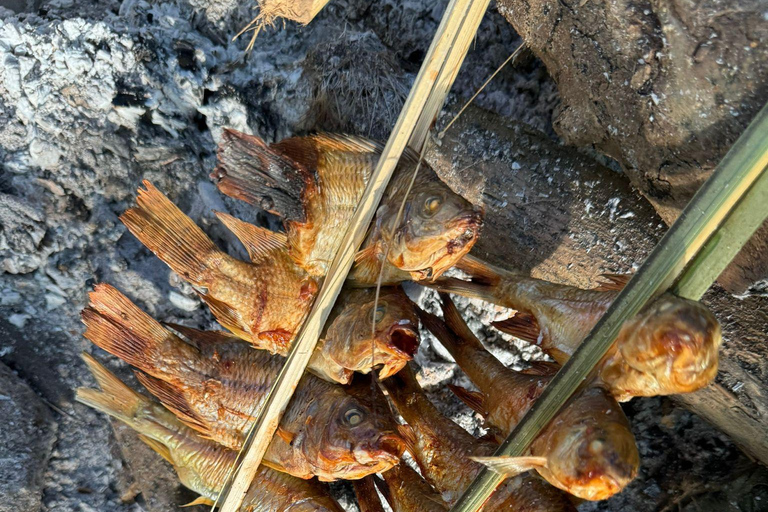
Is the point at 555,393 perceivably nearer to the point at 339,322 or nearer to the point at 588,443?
the point at 588,443

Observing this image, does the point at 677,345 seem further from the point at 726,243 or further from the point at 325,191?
the point at 325,191

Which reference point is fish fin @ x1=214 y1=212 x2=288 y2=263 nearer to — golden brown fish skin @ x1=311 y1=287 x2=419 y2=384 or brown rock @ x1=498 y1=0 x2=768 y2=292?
golden brown fish skin @ x1=311 y1=287 x2=419 y2=384

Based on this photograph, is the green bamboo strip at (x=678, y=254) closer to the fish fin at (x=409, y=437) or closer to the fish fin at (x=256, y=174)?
the fish fin at (x=409, y=437)

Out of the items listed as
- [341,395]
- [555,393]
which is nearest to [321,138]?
[341,395]

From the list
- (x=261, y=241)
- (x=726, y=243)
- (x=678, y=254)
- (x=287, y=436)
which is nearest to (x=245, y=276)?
(x=261, y=241)

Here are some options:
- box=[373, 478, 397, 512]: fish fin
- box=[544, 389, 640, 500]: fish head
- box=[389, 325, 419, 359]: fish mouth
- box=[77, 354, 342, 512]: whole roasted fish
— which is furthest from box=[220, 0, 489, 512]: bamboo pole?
box=[544, 389, 640, 500]: fish head

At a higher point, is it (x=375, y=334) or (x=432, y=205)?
(x=432, y=205)

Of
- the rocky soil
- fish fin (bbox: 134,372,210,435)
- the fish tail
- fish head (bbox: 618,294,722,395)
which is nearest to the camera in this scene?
fish head (bbox: 618,294,722,395)

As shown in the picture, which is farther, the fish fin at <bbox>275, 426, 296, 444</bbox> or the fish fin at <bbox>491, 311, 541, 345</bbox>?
the fish fin at <bbox>275, 426, 296, 444</bbox>
